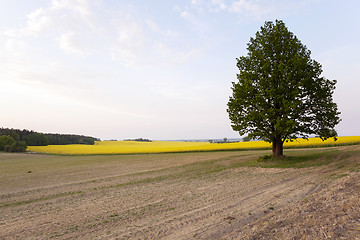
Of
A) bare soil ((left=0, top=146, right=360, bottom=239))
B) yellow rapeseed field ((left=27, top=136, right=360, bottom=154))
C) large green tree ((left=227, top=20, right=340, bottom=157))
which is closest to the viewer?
bare soil ((left=0, top=146, right=360, bottom=239))

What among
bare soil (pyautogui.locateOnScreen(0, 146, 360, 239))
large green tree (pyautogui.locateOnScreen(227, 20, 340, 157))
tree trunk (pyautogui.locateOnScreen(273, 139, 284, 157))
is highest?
large green tree (pyautogui.locateOnScreen(227, 20, 340, 157))

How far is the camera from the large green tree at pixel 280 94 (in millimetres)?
19234

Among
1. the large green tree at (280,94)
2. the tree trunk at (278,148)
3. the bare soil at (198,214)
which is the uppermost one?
the large green tree at (280,94)

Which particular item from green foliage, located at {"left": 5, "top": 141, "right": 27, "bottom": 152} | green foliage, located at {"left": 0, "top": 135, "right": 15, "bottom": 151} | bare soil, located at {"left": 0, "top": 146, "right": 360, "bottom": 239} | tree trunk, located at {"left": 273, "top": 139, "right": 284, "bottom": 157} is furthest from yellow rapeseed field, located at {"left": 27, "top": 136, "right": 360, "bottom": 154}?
bare soil, located at {"left": 0, "top": 146, "right": 360, "bottom": 239}

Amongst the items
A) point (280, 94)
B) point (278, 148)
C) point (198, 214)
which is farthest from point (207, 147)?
point (198, 214)

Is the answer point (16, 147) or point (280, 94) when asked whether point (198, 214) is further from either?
point (16, 147)

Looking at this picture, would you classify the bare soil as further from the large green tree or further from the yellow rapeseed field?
the yellow rapeseed field

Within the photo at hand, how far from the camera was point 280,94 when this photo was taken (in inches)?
779

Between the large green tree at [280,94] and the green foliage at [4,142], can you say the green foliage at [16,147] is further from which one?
the large green tree at [280,94]

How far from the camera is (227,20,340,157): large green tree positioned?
19234 mm

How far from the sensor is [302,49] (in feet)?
68.4

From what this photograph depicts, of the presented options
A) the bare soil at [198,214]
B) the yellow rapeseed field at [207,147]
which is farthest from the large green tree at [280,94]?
the bare soil at [198,214]

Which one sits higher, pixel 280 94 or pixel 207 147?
pixel 280 94

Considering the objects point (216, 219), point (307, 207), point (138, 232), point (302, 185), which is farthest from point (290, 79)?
point (138, 232)
